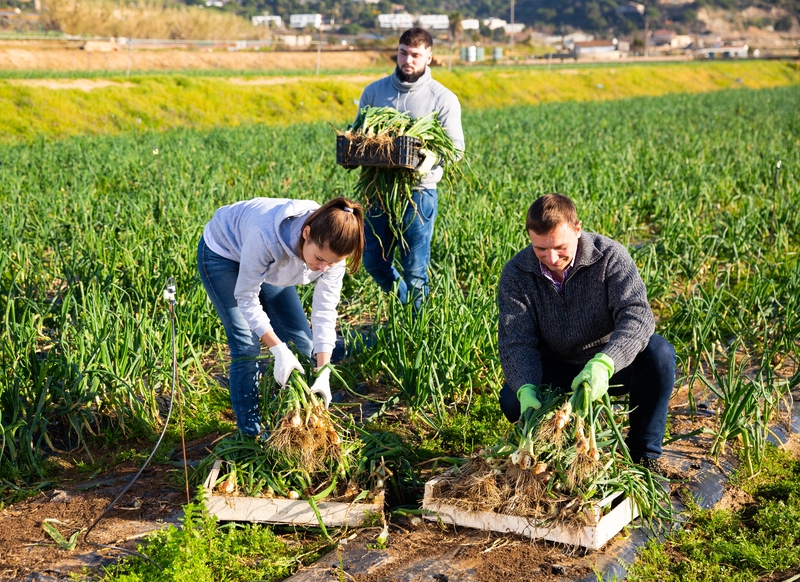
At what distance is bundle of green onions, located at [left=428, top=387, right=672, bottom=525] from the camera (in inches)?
92.7

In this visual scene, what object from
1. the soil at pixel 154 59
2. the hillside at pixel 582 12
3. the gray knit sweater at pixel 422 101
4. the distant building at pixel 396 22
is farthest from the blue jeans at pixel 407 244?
the distant building at pixel 396 22

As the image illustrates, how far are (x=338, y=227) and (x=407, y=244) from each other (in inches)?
65.0

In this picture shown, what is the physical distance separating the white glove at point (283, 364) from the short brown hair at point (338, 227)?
0.41 m

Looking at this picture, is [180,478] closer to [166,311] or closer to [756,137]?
[166,311]

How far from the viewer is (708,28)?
128 m

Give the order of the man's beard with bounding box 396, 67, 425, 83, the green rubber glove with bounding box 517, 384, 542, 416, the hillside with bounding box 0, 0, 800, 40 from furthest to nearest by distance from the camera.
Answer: the hillside with bounding box 0, 0, 800, 40, the man's beard with bounding box 396, 67, 425, 83, the green rubber glove with bounding box 517, 384, 542, 416

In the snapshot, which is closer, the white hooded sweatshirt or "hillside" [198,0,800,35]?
the white hooded sweatshirt

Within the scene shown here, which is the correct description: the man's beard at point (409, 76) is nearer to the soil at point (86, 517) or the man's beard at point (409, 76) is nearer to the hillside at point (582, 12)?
the soil at point (86, 517)

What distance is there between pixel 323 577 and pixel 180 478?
814mm

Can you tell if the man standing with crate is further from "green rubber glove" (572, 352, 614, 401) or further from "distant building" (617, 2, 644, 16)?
"distant building" (617, 2, 644, 16)

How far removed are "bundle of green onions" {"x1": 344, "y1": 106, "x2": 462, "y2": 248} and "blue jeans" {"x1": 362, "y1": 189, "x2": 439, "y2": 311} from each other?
0.06 meters

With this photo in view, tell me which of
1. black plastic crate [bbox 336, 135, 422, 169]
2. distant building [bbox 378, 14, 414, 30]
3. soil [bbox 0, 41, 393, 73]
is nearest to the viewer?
black plastic crate [bbox 336, 135, 422, 169]

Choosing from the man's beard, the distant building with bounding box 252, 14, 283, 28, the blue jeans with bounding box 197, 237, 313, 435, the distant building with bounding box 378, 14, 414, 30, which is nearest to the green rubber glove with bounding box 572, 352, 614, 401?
the blue jeans with bounding box 197, 237, 313, 435

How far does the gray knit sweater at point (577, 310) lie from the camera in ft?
8.48
